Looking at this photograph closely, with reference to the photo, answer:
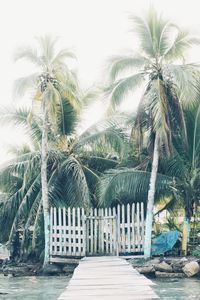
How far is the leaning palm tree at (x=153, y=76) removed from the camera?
52.2 ft

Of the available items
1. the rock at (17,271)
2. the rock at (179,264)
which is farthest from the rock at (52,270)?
the rock at (179,264)

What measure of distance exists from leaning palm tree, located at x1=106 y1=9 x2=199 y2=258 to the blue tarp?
977mm

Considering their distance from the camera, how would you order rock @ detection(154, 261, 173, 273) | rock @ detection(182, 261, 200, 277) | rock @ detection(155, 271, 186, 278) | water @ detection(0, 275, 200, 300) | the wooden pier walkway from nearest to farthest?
the wooden pier walkway < water @ detection(0, 275, 200, 300) < rock @ detection(182, 261, 200, 277) < rock @ detection(155, 271, 186, 278) < rock @ detection(154, 261, 173, 273)

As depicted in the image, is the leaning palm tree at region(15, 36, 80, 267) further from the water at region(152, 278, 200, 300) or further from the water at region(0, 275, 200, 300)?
the water at region(152, 278, 200, 300)

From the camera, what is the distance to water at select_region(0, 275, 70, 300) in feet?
38.5

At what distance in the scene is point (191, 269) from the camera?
14234 mm

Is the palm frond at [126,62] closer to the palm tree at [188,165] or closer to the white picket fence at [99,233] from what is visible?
the palm tree at [188,165]

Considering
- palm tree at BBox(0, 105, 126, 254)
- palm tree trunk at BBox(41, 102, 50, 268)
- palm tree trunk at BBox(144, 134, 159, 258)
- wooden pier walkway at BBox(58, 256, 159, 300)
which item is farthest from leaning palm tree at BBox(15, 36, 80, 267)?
wooden pier walkway at BBox(58, 256, 159, 300)

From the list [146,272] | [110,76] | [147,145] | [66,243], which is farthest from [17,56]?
[146,272]

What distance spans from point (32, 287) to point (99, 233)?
2.85 meters

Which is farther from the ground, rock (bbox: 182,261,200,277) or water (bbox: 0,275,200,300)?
rock (bbox: 182,261,200,277)

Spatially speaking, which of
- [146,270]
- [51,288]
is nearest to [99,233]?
[146,270]

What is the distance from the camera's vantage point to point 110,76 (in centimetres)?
1678

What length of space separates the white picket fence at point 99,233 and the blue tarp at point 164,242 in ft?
3.06
